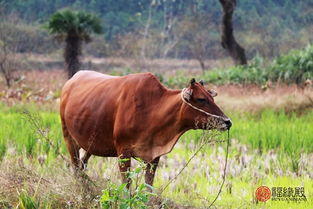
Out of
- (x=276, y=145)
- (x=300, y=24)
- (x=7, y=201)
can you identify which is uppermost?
(x=7, y=201)

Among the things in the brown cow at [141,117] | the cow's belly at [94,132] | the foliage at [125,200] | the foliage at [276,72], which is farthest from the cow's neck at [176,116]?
the foliage at [276,72]

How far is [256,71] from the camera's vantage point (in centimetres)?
1384

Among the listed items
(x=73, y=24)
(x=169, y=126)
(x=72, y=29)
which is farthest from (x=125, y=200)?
(x=72, y=29)

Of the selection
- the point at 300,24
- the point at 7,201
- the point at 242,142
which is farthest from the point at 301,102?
the point at 300,24

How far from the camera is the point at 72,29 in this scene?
14.6m

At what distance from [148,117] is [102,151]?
0.46 metres

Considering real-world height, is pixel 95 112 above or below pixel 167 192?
above

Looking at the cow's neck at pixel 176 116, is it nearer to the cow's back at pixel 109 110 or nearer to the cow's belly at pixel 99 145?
the cow's back at pixel 109 110

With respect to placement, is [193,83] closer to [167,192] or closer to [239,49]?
[167,192]

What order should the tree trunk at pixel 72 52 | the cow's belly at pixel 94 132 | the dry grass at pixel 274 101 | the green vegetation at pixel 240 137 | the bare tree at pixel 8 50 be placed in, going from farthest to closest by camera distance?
the bare tree at pixel 8 50, the tree trunk at pixel 72 52, the dry grass at pixel 274 101, the green vegetation at pixel 240 137, the cow's belly at pixel 94 132

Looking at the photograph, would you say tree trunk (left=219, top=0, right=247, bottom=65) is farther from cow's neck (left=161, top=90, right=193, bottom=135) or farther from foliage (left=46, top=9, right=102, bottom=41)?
cow's neck (left=161, top=90, right=193, bottom=135)

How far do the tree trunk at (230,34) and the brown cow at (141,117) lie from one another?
38.0ft

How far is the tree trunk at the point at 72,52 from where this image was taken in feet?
48.5

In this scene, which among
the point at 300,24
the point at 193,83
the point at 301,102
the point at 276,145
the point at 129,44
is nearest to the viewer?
the point at 193,83
